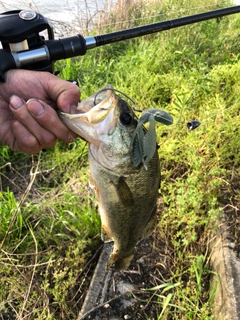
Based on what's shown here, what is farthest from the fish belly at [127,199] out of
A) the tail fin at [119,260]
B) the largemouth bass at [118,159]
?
the tail fin at [119,260]

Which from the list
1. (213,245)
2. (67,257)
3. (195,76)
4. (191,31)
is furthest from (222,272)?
(191,31)

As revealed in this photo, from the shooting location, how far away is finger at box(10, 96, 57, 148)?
1479 millimetres

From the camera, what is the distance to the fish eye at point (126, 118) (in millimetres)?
1493

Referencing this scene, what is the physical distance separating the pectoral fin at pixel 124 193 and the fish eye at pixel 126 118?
0.26 meters

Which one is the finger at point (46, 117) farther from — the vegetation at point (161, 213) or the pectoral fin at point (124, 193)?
the vegetation at point (161, 213)

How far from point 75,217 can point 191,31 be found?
13.0 feet

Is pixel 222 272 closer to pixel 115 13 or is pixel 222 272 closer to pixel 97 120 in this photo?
pixel 97 120

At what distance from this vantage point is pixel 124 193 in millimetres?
1590

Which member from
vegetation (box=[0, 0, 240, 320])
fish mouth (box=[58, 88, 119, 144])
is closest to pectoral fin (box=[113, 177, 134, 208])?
fish mouth (box=[58, 88, 119, 144])

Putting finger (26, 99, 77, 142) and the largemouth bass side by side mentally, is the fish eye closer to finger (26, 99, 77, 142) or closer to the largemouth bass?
the largemouth bass

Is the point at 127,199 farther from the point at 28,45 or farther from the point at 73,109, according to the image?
the point at 28,45

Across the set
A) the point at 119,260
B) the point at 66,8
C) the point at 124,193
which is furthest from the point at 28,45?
the point at 66,8

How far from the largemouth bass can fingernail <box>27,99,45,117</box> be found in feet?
0.30

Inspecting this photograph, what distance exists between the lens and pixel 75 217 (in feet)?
9.01
